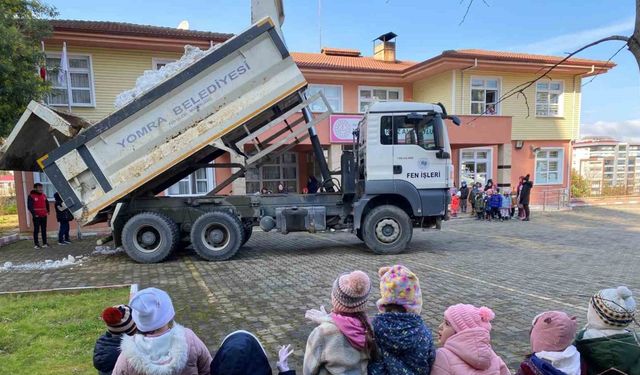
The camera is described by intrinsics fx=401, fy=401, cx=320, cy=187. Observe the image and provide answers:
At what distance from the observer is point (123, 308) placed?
235cm

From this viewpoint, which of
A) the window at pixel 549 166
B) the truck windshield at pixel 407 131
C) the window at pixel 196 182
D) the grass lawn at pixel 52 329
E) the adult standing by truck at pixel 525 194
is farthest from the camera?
the window at pixel 549 166

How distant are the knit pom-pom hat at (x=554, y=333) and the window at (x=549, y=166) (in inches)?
815

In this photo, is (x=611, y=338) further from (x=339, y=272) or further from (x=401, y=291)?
(x=339, y=272)

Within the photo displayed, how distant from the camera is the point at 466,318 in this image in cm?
214

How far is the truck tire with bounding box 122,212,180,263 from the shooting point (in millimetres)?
7820

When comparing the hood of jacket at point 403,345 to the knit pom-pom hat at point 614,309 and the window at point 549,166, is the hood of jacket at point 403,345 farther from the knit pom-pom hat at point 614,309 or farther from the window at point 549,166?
the window at point 549,166

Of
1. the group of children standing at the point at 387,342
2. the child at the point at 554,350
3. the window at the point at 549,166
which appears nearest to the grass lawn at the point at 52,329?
the group of children standing at the point at 387,342

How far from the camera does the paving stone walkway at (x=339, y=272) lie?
4566mm

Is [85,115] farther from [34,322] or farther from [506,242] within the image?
[506,242]

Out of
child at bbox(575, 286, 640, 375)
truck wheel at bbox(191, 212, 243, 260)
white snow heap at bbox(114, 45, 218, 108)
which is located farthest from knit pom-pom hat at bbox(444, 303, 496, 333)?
white snow heap at bbox(114, 45, 218, 108)

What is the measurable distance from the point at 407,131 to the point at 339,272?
131 inches

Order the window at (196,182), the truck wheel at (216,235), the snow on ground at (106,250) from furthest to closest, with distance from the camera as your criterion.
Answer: the window at (196,182) → the snow on ground at (106,250) → the truck wheel at (216,235)

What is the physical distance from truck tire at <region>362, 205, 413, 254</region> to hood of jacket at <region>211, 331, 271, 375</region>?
21.4ft

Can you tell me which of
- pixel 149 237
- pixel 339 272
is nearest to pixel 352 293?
pixel 339 272
